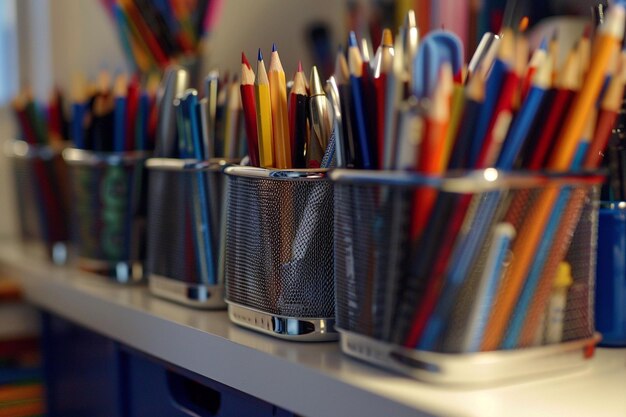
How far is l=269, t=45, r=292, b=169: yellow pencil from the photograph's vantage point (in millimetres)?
586

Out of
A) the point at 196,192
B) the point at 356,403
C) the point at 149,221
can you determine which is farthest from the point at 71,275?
the point at 356,403

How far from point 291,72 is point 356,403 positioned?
0.87ft

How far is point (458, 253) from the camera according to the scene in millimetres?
434

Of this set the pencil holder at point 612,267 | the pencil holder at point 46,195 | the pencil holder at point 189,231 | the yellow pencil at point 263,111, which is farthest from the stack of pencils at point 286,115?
the pencil holder at point 46,195

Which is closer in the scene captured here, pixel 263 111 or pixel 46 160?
pixel 263 111

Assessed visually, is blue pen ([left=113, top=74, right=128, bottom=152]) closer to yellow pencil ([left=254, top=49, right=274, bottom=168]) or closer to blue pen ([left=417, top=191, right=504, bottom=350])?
yellow pencil ([left=254, top=49, right=274, bottom=168])

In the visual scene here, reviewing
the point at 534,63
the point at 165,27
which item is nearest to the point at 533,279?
the point at 534,63

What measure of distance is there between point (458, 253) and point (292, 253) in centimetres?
16

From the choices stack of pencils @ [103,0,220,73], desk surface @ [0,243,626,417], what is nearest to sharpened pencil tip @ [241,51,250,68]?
desk surface @ [0,243,626,417]

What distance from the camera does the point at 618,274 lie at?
538 mm

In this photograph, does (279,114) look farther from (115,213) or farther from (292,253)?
(115,213)

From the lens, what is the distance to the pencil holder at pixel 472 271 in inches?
17.2

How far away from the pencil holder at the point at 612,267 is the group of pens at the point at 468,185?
0.05 m

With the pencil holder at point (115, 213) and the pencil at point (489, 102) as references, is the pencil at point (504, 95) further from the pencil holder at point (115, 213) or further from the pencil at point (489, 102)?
the pencil holder at point (115, 213)
